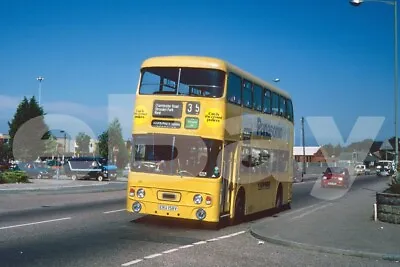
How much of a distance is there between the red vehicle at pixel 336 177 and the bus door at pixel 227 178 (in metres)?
25.9

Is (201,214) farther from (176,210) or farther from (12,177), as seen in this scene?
(12,177)

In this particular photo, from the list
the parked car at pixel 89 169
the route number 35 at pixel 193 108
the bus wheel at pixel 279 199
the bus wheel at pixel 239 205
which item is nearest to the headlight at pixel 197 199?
the bus wheel at pixel 239 205

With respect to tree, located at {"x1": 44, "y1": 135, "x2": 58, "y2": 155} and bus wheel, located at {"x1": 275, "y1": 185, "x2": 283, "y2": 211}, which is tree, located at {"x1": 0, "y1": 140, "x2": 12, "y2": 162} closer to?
tree, located at {"x1": 44, "y1": 135, "x2": 58, "y2": 155}

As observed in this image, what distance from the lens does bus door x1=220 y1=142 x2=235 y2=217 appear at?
1275 centimetres

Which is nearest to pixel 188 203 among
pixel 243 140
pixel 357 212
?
pixel 243 140

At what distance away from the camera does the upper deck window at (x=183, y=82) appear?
41.7 ft

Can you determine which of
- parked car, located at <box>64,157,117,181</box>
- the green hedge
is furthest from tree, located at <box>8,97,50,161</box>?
the green hedge

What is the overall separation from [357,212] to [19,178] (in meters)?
23.9

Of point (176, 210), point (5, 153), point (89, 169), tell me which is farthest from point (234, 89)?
point (5, 153)

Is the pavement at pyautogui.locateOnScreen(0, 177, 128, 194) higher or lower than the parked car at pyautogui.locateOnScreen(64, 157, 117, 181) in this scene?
lower

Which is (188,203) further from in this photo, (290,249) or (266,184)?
(266,184)

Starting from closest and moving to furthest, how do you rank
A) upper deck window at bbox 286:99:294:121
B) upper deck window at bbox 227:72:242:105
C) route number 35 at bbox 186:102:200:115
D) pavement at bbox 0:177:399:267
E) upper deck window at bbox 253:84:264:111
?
pavement at bbox 0:177:399:267 → route number 35 at bbox 186:102:200:115 → upper deck window at bbox 227:72:242:105 → upper deck window at bbox 253:84:264:111 → upper deck window at bbox 286:99:294:121

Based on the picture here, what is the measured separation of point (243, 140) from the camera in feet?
46.4

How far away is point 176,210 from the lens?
12547mm
